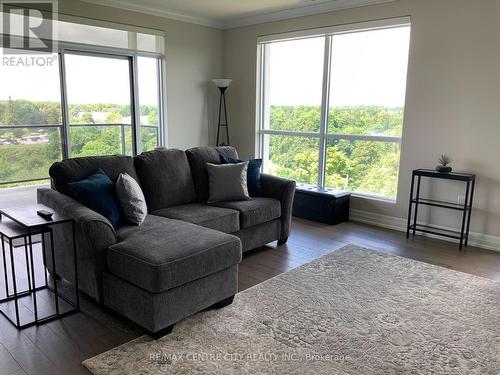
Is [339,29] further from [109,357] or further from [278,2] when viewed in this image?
[109,357]

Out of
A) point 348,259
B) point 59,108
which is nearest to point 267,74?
point 59,108

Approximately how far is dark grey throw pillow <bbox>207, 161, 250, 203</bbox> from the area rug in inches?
36.7

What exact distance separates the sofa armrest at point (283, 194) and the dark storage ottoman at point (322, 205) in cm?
90

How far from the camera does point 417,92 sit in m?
4.32

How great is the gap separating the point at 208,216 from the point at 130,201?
2.20 ft

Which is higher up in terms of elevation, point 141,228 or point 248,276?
point 141,228

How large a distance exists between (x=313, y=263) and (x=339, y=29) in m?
2.91

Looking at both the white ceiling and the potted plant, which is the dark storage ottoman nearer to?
the potted plant

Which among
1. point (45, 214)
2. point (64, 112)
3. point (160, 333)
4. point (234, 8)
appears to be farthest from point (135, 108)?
point (160, 333)

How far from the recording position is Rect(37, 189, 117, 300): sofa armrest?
8.13ft

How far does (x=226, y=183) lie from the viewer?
12.4 feet

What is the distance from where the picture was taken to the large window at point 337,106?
4.63 metres

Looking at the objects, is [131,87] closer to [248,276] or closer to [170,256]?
[248,276]

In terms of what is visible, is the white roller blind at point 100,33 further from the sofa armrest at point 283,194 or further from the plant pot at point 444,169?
the plant pot at point 444,169
